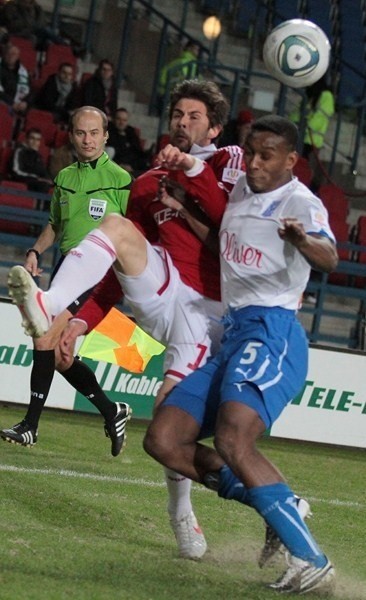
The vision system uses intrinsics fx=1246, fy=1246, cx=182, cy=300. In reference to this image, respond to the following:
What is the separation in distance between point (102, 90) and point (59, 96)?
0.60 meters

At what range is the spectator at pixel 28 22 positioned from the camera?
16.6 meters

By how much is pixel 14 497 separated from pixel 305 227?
8.35 feet

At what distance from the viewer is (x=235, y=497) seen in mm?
5234

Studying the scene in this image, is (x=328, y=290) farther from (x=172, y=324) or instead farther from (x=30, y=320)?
(x=30, y=320)

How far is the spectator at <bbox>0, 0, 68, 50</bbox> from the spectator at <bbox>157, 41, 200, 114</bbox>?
1533 mm

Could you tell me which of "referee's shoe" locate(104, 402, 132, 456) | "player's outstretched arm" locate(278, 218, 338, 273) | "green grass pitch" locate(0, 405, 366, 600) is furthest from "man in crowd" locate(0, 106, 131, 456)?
"player's outstretched arm" locate(278, 218, 338, 273)

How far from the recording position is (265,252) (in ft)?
17.1

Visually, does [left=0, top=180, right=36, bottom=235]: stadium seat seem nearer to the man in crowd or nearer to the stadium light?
the man in crowd

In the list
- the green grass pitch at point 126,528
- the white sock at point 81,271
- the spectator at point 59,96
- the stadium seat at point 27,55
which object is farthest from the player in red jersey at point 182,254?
the stadium seat at point 27,55

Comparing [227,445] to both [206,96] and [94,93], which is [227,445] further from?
[94,93]

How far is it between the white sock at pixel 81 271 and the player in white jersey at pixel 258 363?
559 millimetres

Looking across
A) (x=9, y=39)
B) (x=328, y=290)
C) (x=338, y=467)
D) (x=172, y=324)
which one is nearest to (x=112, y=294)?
(x=172, y=324)

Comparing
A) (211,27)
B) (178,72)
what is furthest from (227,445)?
(211,27)

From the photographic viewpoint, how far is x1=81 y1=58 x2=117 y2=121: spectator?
620 inches
